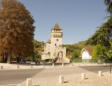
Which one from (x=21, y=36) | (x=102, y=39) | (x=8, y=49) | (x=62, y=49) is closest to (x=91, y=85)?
(x=102, y=39)

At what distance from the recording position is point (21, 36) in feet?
88.2

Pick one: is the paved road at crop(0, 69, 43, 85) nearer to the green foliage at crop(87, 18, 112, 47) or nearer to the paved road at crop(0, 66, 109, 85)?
the paved road at crop(0, 66, 109, 85)

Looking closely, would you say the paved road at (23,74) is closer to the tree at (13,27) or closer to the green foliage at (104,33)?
the green foliage at (104,33)

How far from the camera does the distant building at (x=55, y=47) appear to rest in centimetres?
6006

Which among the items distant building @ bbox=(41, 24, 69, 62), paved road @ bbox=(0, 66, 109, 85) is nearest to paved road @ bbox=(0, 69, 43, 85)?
paved road @ bbox=(0, 66, 109, 85)

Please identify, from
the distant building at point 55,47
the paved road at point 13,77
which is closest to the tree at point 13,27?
the paved road at point 13,77

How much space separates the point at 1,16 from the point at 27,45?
8.70 m

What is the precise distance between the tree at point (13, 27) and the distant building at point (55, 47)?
3172 centimetres

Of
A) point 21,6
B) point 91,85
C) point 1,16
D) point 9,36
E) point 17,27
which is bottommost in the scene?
point 91,85

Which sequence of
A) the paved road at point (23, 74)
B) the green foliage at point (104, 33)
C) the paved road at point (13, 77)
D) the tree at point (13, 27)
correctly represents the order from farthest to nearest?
the tree at point (13, 27)
the green foliage at point (104, 33)
the paved road at point (23, 74)
the paved road at point (13, 77)

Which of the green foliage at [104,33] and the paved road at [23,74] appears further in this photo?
the green foliage at [104,33]

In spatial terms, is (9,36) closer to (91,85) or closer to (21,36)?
(21,36)

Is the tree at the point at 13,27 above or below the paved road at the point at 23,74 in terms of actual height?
above

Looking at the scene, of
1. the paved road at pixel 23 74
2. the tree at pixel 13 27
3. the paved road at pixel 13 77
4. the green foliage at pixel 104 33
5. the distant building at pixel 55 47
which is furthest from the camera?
the distant building at pixel 55 47
